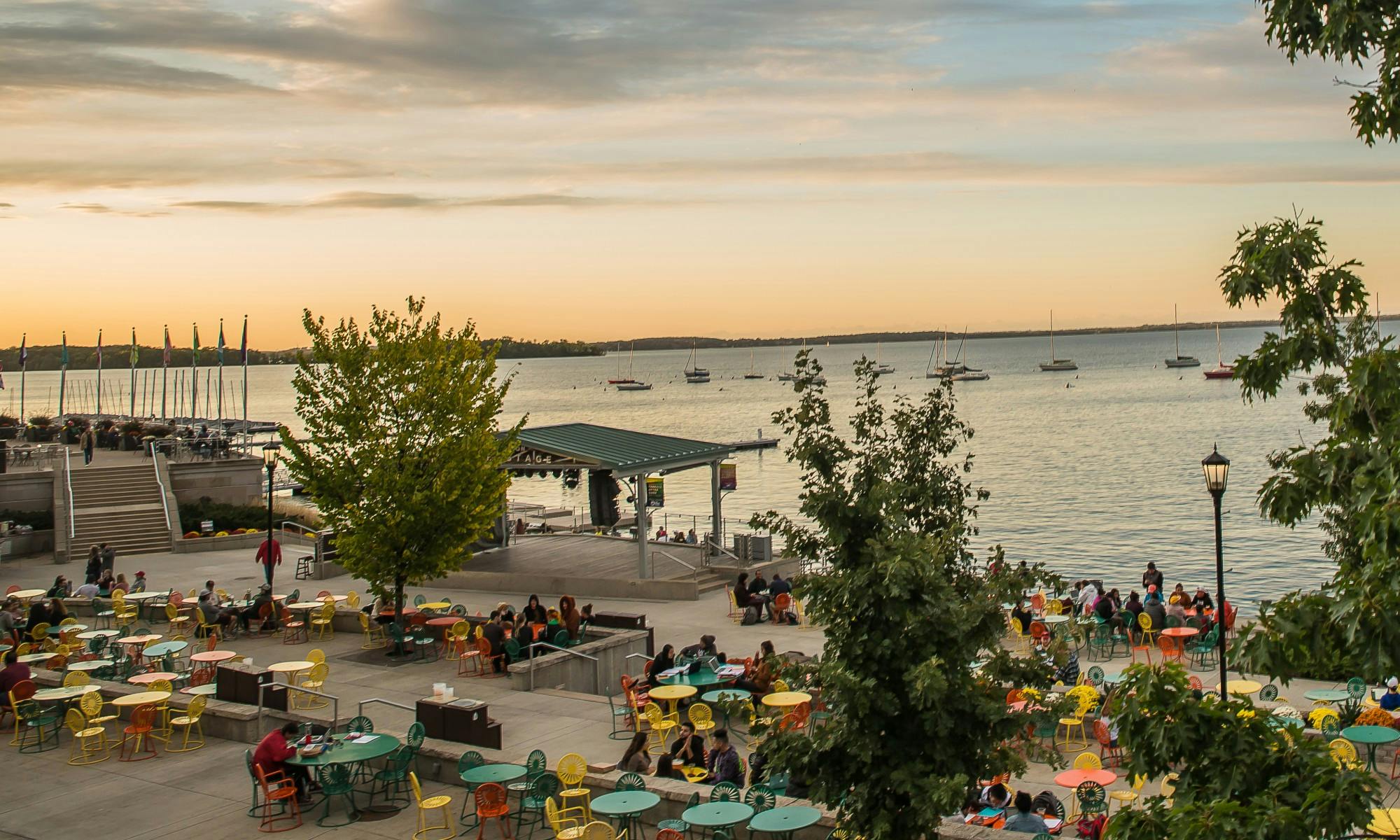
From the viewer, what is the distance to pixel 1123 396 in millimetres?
166250

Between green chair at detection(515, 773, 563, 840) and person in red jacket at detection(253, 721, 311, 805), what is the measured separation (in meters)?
2.68

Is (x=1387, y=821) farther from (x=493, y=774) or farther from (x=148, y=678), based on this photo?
(x=148, y=678)

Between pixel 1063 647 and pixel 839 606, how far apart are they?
169 centimetres

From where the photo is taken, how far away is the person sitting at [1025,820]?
445 inches

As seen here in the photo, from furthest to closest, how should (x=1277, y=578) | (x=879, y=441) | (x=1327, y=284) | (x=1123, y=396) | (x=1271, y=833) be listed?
(x=1123, y=396) → (x=1277, y=578) → (x=879, y=441) → (x=1327, y=284) → (x=1271, y=833)

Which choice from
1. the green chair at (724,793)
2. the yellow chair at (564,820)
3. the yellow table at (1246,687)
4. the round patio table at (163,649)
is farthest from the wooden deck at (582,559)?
the green chair at (724,793)

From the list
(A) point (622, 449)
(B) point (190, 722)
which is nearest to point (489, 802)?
(B) point (190, 722)

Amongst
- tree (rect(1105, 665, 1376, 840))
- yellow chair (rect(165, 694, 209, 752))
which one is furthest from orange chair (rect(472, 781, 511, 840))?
tree (rect(1105, 665, 1376, 840))

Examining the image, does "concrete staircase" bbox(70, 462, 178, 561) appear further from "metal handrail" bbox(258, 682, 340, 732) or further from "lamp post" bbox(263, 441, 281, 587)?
"metal handrail" bbox(258, 682, 340, 732)

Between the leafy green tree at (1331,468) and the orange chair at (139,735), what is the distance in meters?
15.0

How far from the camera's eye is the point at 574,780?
13.1 m

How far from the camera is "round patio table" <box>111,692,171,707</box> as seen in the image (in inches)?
651

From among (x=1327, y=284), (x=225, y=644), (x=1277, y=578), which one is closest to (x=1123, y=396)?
(x=1277, y=578)

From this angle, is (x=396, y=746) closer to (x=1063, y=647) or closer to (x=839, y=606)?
(x=839, y=606)
